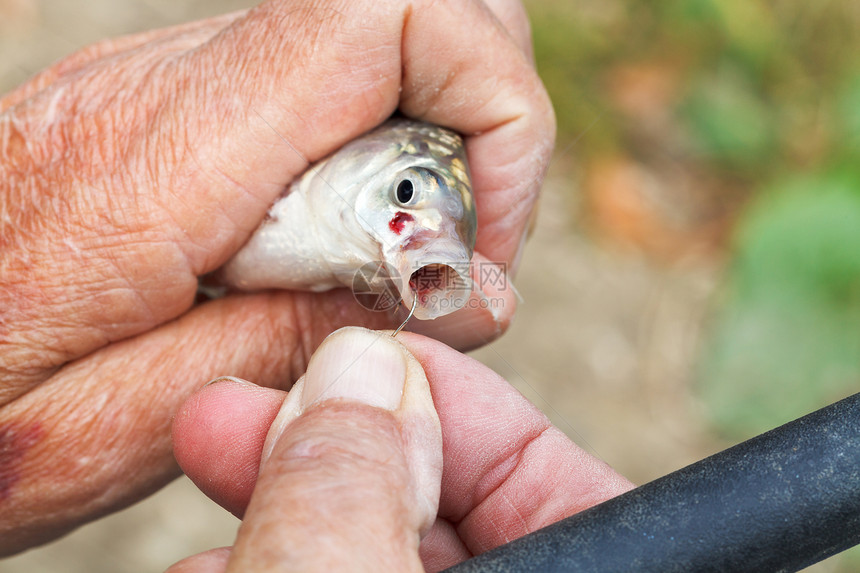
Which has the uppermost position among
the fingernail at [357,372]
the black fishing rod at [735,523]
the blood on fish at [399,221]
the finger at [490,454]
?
the blood on fish at [399,221]

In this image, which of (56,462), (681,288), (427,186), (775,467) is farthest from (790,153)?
(56,462)

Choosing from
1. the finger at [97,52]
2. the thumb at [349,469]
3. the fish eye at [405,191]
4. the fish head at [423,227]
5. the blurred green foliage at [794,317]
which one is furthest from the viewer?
the blurred green foliage at [794,317]

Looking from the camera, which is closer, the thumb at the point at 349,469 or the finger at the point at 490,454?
the thumb at the point at 349,469

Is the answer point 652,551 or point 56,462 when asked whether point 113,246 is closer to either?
point 56,462

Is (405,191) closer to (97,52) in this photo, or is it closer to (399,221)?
(399,221)

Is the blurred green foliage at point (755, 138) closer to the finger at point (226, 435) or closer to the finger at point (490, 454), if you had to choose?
the finger at point (490, 454)

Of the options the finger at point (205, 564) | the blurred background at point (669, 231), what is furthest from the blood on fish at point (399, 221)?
the blurred background at point (669, 231)
